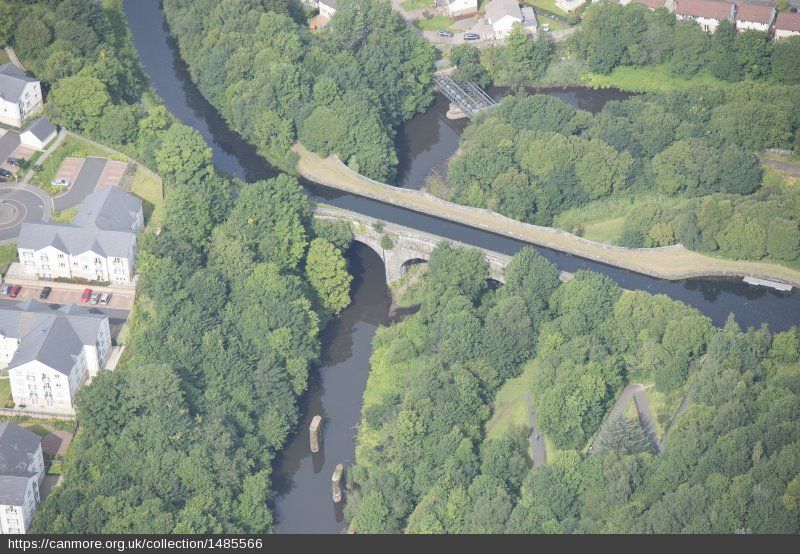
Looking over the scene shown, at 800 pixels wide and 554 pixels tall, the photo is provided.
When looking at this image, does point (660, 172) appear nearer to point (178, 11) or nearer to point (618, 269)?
point (618, 269)

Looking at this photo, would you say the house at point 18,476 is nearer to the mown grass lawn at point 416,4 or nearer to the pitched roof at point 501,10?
the pitched roof at point 501,10

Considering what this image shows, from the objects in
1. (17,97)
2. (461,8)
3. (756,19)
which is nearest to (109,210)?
(17,97)

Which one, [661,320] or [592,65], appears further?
[592,65]

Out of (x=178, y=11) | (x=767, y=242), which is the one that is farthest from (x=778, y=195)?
(x=178, y=11)

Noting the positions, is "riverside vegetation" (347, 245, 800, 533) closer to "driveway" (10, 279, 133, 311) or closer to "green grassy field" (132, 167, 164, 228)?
"driveway" (10, 279, 133, 311)

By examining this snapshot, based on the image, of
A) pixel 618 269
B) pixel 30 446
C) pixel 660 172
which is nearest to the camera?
pixel 30 446

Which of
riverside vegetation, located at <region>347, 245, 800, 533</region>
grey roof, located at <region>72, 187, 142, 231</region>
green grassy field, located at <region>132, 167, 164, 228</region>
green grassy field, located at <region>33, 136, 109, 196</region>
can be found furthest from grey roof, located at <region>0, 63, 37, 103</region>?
riverside vegetation, located at <region>347, 245, 800, 533</region>

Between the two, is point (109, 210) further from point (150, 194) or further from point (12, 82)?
point (12, 82)
